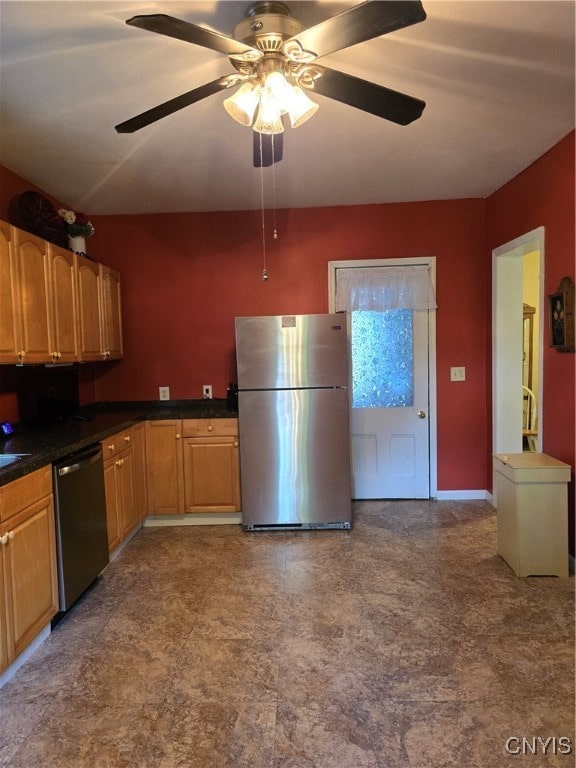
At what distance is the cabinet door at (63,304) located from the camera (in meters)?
2.85

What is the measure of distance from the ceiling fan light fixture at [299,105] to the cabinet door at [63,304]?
1829 millimetres

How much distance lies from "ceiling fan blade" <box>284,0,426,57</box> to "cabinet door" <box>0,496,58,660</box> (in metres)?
2.09

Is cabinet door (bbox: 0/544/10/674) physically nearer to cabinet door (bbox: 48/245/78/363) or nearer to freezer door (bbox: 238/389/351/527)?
cabinet door (bbox: 48/245/78/363)

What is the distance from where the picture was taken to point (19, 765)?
1.54 meters

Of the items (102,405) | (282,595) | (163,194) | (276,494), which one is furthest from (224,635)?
(163,194)

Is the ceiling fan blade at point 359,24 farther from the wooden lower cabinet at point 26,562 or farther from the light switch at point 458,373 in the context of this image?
the light switch at point 458,373

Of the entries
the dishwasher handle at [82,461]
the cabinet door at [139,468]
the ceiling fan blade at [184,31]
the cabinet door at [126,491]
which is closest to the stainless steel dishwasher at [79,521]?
the dishwasher handle at [82,461]

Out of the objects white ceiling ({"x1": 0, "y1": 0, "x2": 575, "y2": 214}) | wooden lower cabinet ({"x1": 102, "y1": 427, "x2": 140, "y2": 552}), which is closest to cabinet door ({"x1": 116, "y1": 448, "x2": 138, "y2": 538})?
wooden lower cabinet ({"x1": 102, "y1": 427, "x2": 140, "y2": 552})

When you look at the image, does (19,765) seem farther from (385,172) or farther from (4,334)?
(385,172)

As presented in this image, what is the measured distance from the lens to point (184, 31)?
4.30 ft

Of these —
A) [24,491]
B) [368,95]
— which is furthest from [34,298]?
[368,95]

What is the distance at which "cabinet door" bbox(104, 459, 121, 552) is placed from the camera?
2.90m

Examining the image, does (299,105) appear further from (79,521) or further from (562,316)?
(79,521)

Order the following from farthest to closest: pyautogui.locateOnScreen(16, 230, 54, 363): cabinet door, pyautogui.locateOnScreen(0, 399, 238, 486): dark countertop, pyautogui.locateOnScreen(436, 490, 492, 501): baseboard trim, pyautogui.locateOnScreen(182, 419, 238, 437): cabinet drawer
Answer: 1. pyautogui.locateOnScreen(436, 490, 492, 501): baseboard trim
2. pyautogui.locateOnScreen(182, 419, 238, 437): cabinet drawer
3. pyautogui.locateOnScreen(16, 230, 54, 363): cabinet door
4. pyautogui.locateOnScreen(0, 399, 238, 486): dark countertop
